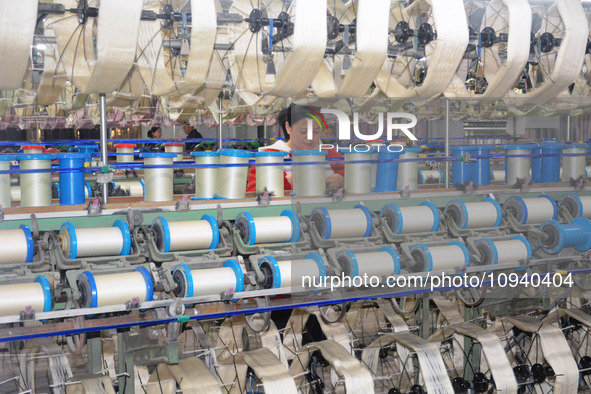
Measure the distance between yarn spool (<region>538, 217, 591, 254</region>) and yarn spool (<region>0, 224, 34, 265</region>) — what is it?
97.2 inches

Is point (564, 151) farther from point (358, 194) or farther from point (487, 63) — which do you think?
point (358, 194)

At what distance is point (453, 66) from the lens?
115 inches

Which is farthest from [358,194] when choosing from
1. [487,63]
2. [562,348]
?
[562,348]

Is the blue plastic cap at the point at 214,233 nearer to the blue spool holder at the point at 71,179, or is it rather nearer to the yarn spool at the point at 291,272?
the yarn spool at the point at 291,272

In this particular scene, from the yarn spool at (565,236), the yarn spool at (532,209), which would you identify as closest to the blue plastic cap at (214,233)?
the yarn spool at (532,209)

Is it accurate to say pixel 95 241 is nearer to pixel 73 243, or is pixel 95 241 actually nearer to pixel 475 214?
pixel 73 243

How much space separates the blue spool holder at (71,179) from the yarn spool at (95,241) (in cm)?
33

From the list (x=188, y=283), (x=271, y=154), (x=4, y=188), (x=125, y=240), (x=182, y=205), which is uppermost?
(x=271, y=154)

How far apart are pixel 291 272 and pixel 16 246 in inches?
45.1

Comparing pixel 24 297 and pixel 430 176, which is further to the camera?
pixel 430 176

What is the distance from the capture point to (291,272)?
313 cm

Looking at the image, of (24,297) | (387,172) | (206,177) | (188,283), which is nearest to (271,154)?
(206,177)

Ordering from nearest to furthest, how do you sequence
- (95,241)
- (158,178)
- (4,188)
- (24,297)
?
(24,297) → (95,241) → (4,188) → (158,178)

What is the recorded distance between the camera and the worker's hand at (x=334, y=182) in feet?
11.3
